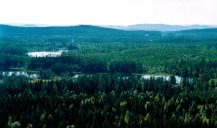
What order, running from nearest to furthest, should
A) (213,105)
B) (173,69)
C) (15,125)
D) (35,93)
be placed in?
(15,125) < (213,105) < (35,93) < (173,69)

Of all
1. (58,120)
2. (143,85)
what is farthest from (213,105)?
(58,120)

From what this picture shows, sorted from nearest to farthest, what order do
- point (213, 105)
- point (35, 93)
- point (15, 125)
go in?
1. point (15, 125)
2. point (213, 105)
3. point (35, 93)

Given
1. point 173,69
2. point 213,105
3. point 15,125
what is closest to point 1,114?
point 15,125

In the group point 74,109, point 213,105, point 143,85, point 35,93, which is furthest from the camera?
point 143,85

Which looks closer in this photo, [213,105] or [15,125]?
[15,125]

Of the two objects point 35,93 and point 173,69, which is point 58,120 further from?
point 173,69

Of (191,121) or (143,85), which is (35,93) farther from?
(191,121)

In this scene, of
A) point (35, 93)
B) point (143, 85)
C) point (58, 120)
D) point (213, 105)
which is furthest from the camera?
point (143, 85)

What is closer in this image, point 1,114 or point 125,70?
point 1,114
